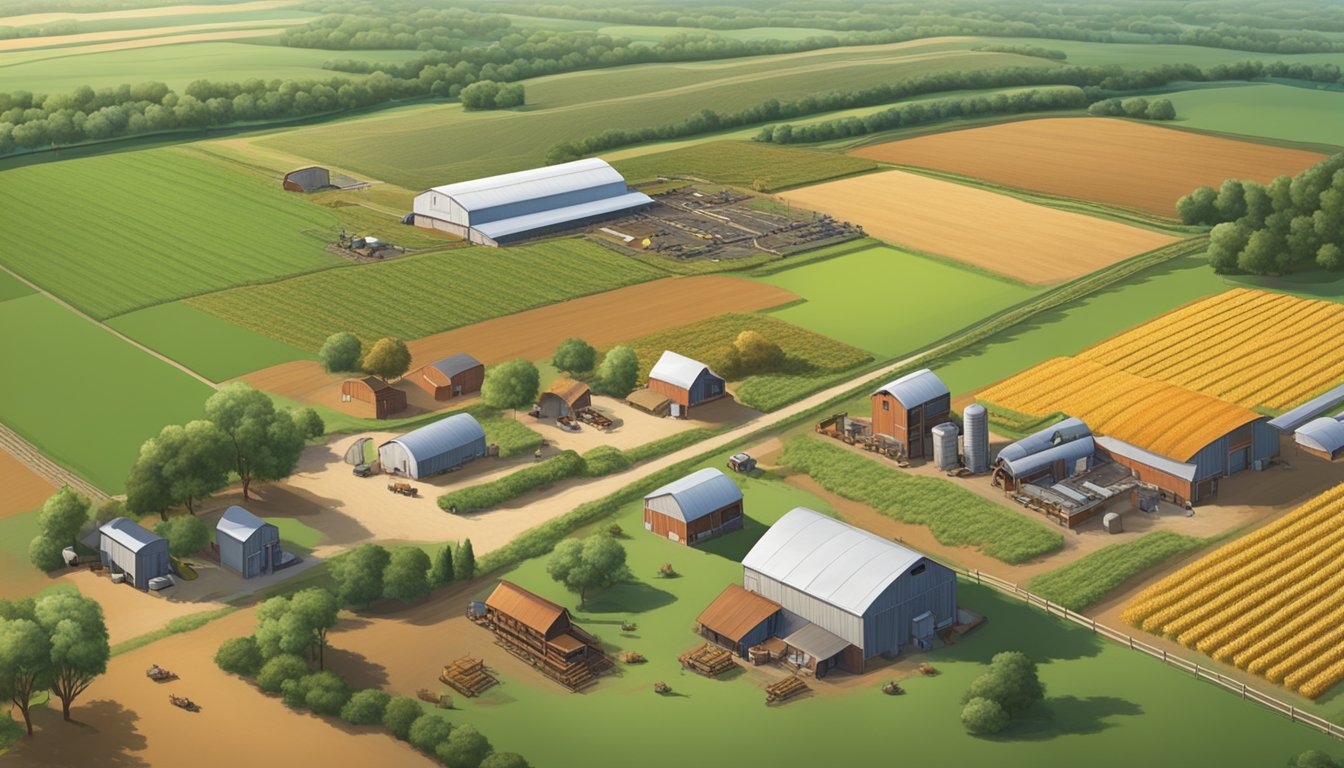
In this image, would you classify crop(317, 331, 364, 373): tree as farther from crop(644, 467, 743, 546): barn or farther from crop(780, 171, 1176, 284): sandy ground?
crop(780, 171, 1176, 284): sandy ground

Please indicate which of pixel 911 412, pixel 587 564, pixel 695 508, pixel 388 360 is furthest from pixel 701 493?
pixel 388 360

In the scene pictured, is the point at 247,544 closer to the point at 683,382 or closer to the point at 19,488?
the point at 19,488

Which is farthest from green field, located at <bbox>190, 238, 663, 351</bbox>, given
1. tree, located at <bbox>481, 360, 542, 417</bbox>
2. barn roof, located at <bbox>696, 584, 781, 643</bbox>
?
barn roof, located at <bbox>696, 584, 781, 643</bbox>

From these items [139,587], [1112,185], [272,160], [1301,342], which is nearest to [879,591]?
[139,587]

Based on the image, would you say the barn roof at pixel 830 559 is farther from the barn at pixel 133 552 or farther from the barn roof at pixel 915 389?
the barn at pixel 133 552

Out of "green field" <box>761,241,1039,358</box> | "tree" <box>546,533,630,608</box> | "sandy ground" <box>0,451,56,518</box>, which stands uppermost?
"sandy ground" <box>0,451,56,518</box>

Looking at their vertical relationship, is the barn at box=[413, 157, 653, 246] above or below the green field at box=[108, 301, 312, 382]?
above
